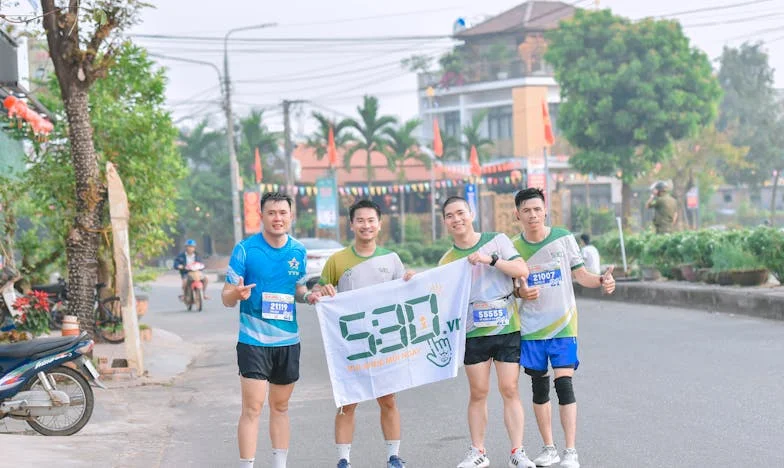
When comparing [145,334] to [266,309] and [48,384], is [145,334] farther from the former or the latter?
[266,309]

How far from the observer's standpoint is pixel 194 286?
28.6m

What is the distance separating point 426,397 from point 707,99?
136 ft

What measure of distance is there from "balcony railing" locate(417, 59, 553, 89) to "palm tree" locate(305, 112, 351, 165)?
2411 centimetres

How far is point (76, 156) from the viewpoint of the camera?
14.9 metres

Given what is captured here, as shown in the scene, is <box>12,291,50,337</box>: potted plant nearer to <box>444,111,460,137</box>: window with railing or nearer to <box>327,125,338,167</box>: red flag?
<box>327,125,338,167</box>: red flag

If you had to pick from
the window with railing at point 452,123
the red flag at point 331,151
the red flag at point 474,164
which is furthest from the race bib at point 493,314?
the window with railing at point 452,123

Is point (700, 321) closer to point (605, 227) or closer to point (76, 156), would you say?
point (76, 156)

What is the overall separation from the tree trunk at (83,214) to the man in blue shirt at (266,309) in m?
8.08

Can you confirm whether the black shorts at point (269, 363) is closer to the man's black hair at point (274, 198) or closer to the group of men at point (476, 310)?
the group of men at point (476, 310)

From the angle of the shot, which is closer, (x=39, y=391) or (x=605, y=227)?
(x=39, y=391)

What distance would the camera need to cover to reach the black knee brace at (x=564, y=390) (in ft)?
25.1

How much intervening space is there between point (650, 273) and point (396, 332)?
18.3 meters

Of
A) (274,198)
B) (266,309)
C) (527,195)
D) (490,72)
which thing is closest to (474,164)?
(490,72)

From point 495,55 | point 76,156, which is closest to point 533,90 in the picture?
point 495,55
